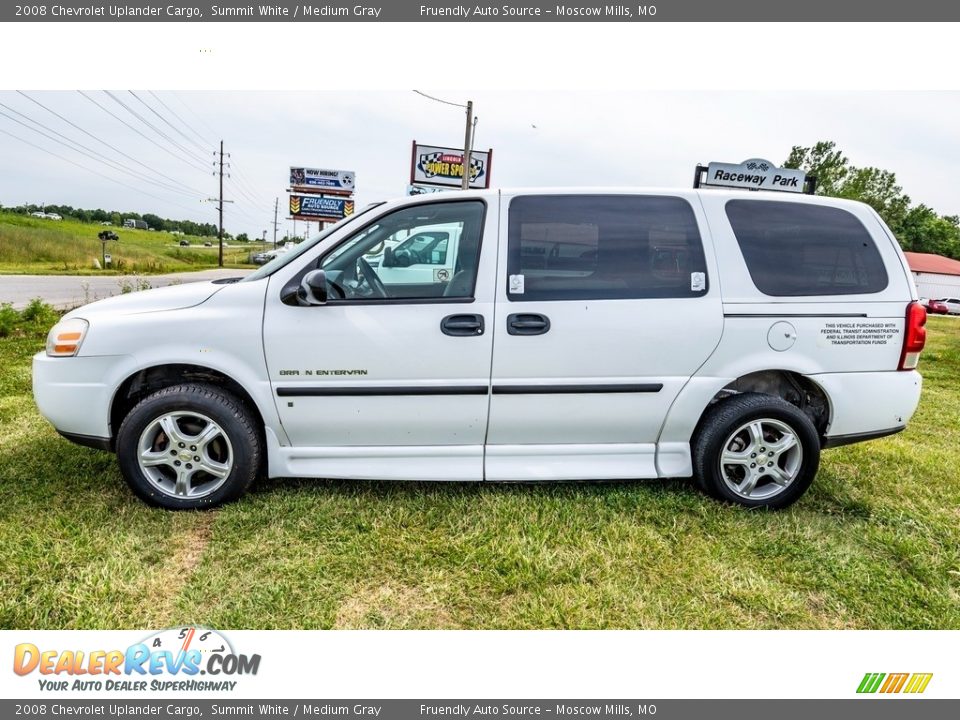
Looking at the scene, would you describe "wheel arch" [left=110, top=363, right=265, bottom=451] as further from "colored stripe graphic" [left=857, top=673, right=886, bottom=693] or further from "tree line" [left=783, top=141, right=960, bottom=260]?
"tree line" [left=783, top=141, right=960, bottom=260]

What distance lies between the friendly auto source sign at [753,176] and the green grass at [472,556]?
4713 millimetres

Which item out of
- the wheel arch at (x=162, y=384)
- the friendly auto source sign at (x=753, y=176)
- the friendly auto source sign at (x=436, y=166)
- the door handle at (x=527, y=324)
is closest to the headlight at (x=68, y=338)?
the wheel arch at (x=162, y=384)

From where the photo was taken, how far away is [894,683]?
204 cm

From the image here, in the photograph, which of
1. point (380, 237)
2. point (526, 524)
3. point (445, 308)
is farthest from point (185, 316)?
point (526, 524)

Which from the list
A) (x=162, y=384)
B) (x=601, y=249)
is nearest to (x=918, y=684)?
(x=601, y=249)

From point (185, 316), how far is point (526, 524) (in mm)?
2065

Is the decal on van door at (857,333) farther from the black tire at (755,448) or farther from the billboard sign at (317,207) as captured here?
the billboard sign at (317,207)

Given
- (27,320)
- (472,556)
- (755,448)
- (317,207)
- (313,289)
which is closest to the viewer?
(472,556)

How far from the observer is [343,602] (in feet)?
7.46

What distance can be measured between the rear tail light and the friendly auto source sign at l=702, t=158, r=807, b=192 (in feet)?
14.0

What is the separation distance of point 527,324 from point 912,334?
208cm

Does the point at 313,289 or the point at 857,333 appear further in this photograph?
the point at 857,333

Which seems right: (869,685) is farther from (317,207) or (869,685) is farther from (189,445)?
(317,207)

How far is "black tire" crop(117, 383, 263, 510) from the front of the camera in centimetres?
285
